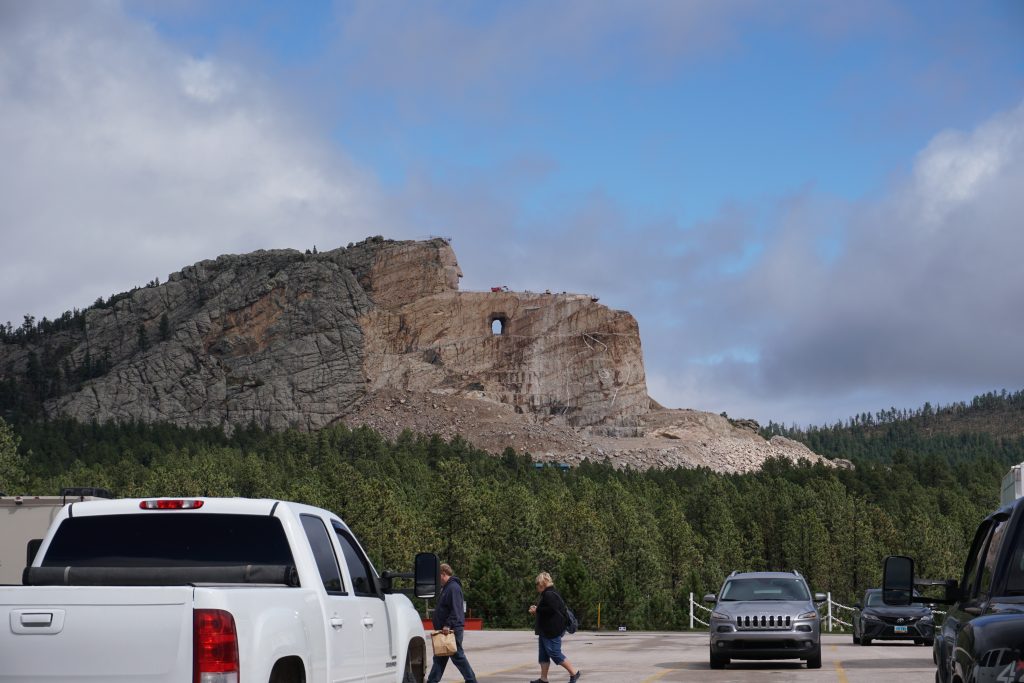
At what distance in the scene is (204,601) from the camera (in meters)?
7.71

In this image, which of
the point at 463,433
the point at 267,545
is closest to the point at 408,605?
the point at 267,545

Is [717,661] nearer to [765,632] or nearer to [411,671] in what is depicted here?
[765,632]

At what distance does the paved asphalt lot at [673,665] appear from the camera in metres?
22.3

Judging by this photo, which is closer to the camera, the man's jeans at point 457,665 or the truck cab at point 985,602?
the truck cab at point 985,602

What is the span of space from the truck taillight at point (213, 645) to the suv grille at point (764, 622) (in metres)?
17.8

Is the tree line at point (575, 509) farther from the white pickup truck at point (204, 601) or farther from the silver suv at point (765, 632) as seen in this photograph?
the white pickup truck at point (204, 601)

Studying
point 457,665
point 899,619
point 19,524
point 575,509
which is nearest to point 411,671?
point 457,665

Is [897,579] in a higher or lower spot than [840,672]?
higher

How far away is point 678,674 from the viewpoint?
23297 mm

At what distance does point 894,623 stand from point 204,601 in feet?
99.5

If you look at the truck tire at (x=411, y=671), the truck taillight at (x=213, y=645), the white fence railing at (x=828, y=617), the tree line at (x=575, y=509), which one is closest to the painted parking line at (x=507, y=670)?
the truck tire at (x=411, y=671)

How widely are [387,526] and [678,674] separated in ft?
168

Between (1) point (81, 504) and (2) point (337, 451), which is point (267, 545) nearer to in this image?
(1) point (81, 504)

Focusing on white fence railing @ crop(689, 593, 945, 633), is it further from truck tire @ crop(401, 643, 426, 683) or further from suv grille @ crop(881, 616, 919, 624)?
truck tire @ crop(401, 643, 426, 683)
